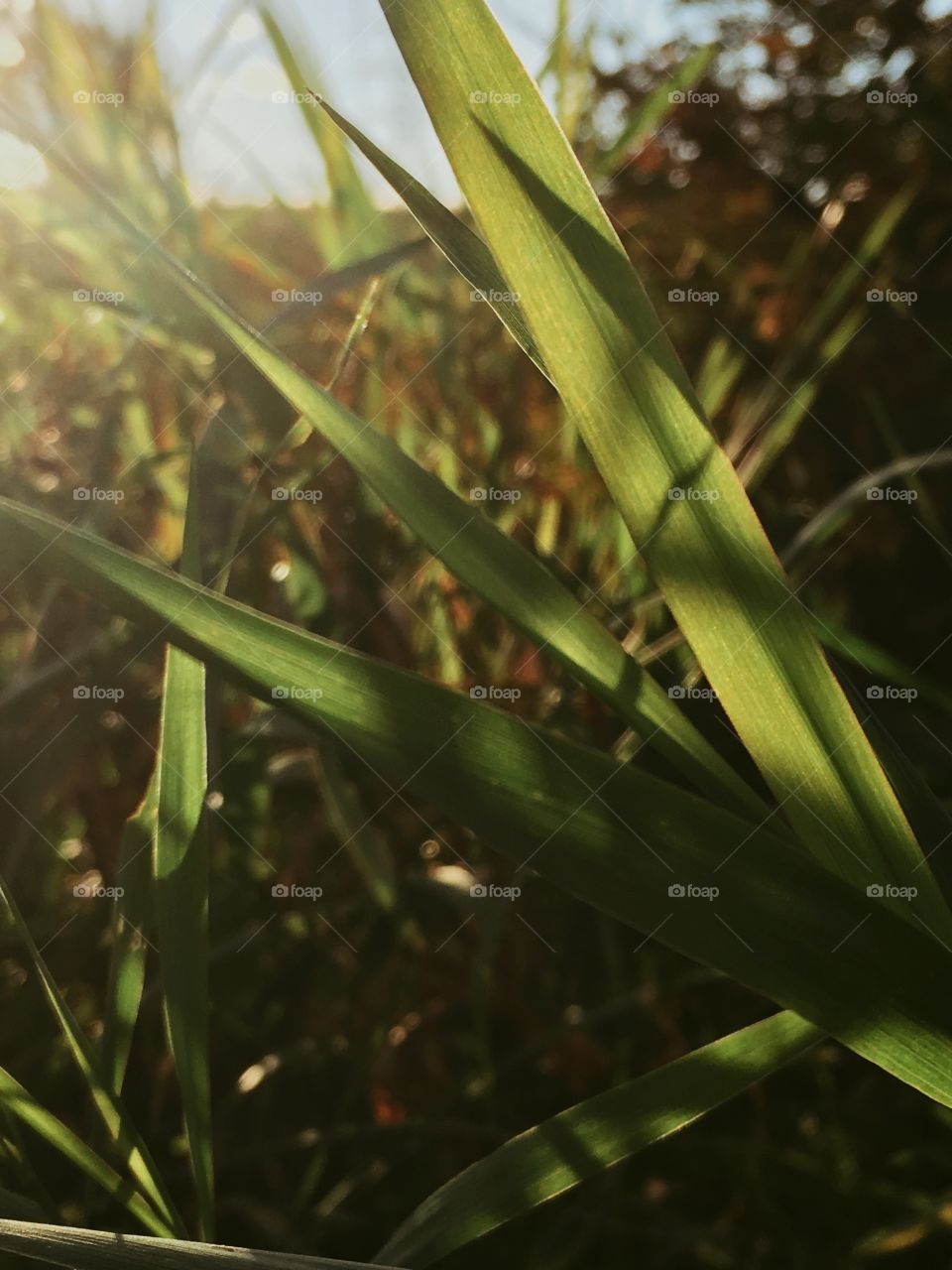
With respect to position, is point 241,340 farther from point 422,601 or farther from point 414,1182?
point 414,1182

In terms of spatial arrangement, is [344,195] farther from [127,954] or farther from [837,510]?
[127,954]

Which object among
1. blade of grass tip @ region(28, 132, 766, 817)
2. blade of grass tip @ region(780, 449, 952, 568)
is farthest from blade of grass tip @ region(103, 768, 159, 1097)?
blade of grass tip @ region(780, 449, 952, 568)

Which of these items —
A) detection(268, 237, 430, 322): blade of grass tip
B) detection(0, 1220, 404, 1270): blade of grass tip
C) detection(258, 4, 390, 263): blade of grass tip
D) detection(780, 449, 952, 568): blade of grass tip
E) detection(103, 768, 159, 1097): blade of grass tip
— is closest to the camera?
detection(0, 1220, 404, 1270): blade of grass tip

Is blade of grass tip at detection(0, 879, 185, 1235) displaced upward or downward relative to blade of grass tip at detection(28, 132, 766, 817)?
downward

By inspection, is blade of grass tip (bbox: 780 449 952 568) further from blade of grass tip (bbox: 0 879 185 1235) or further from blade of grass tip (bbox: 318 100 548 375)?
blade of grass tip (bbox: 0 879 185 1235)

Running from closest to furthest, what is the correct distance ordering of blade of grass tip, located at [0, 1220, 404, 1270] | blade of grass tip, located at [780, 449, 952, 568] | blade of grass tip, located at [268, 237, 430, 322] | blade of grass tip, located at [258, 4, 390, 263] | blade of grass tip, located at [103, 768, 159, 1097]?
blade of grass tip, located at [0, 1220, 404, 1270]
blade of grass tip, located at [103, 768, 159, 1097]
blade of grass tip, located at [268, 237, 430, 322]
blade of grass tip, located at [780, 449, 952, 568]
blade of grass tip, located at [258, 4, 390, 263]

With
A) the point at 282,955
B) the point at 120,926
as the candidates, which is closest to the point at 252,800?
the point at 282,955

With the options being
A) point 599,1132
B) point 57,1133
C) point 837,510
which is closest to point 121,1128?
point 57,1133
